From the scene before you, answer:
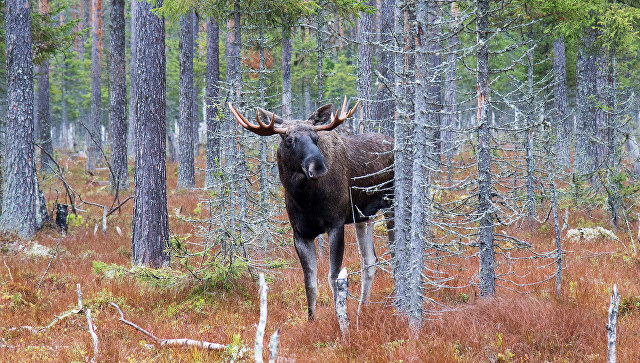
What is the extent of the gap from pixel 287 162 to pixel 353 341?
7.80 feet

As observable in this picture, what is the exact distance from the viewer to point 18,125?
10.7 m

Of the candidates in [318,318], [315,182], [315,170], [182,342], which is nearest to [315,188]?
[315,182]

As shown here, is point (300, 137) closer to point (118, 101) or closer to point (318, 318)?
point (318, 318)

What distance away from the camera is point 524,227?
12.3 m

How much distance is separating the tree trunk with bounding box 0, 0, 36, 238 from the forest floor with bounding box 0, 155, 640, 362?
161 centimetres

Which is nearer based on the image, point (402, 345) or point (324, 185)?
point (402, 345)

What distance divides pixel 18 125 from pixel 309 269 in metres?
8.38

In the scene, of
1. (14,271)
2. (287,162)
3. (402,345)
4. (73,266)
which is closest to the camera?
(402,345)

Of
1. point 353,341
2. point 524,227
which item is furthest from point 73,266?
point 524,227

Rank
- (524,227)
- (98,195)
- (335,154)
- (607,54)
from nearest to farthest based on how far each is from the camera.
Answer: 1. (335,154)
2. (524,227)
3. (607,54)
4. (98,195)

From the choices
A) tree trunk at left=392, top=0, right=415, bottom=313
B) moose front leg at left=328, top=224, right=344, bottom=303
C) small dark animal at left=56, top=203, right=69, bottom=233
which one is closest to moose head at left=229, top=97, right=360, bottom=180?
tree trunk at left=392, top=0, right=415, bottom=313

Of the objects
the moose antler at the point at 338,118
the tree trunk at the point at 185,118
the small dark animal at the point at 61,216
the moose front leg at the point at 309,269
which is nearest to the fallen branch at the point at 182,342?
the moose front leg at the point at 309,269

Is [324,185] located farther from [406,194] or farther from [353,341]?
[353,341]

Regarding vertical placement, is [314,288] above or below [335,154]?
below
